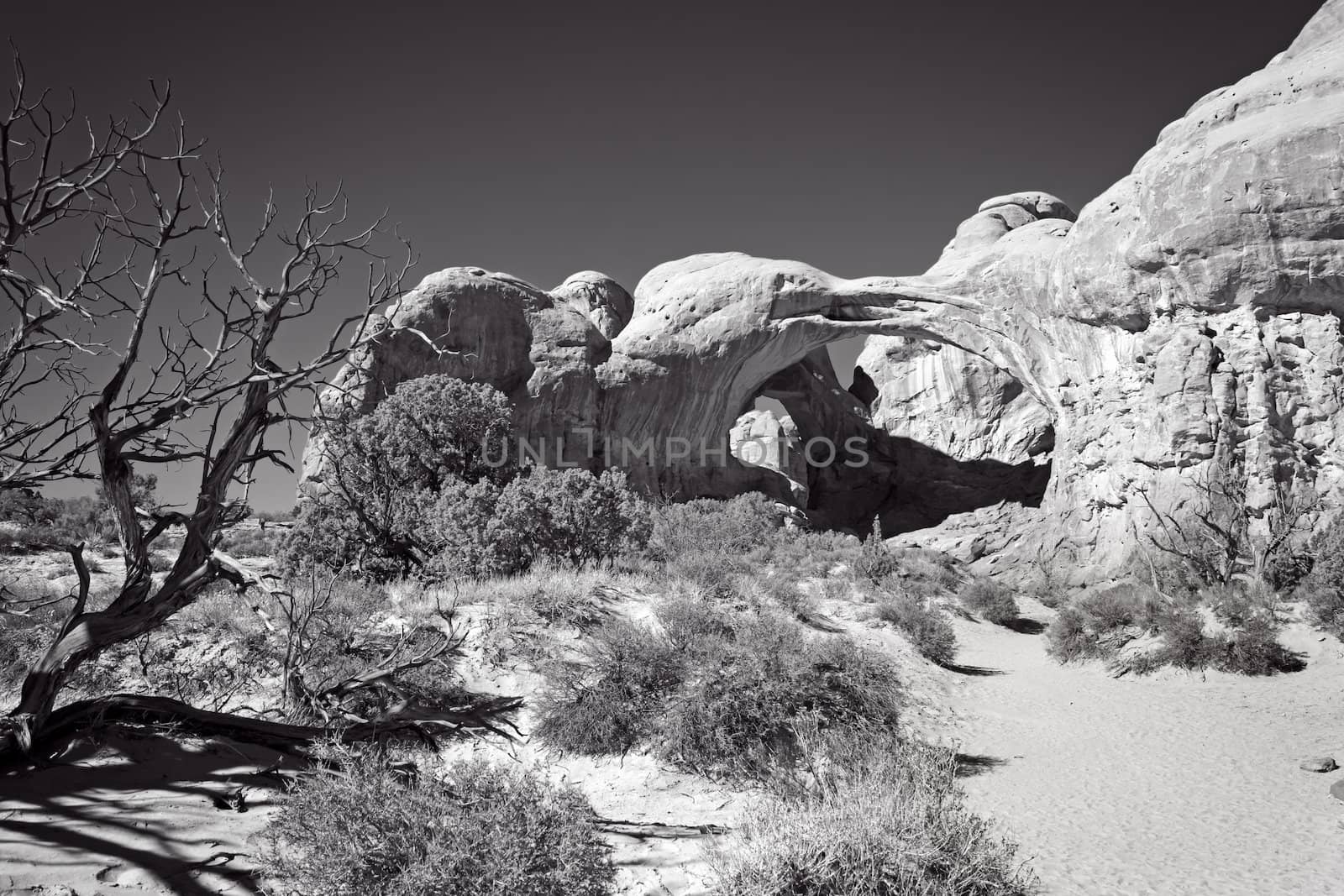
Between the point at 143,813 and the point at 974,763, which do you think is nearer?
the point at 143,813

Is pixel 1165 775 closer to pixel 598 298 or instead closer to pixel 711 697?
pixel 711 697

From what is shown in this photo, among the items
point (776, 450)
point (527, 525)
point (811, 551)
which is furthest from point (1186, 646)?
point (776, 450)

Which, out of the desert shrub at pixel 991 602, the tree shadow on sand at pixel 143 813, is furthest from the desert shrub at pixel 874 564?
the tree shadow on sand at pixel 143 813

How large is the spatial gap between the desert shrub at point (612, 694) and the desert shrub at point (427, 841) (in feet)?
7.53

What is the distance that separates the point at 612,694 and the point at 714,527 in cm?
1310

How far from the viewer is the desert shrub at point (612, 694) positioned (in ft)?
21.8

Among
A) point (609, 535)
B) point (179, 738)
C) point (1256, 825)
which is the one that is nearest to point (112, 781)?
point (179, 738)

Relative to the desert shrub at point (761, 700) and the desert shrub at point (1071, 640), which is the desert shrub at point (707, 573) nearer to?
the desert shrub at point (761, 700)

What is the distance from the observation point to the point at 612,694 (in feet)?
22.8

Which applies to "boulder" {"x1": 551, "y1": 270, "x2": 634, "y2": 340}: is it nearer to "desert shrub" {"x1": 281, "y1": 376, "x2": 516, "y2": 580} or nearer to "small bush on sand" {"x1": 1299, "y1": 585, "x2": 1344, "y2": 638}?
"desert shrub" {"x1": 281, "y1": 376, "x2": 516, "y2": 580}

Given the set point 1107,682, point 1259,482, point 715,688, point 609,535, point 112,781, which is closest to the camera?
point 112,781

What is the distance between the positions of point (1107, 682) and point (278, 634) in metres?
9.76

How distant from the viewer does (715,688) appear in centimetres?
675

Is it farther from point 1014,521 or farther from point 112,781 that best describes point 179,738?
point 1014,521
